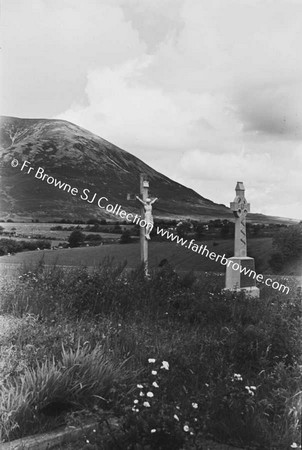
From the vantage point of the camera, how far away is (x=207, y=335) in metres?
6.36

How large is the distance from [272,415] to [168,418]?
4.21ft

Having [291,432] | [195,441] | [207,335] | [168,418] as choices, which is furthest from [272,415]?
[207,335]

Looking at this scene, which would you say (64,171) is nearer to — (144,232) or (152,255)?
(144,232)

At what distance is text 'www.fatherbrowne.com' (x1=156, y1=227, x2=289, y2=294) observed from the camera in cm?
923

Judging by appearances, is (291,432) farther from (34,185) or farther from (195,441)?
(34,185)

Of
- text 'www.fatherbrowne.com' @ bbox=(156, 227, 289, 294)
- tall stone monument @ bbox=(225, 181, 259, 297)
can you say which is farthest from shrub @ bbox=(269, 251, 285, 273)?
tall stone monument @ bbox=(225, 181, 259, 297)

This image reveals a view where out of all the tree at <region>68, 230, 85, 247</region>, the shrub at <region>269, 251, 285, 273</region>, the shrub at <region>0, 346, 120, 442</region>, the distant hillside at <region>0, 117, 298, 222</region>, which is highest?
the distant hillside at <region>0, 117, 298, 222</region>

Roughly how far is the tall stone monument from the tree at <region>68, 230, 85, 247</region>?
108 inches

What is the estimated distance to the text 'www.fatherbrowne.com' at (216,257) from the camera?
363 inches

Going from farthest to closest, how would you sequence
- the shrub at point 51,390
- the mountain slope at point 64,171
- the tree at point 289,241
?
the tree at point 289,241, the mountain slope at point 64,171, the shrub at point 51,390

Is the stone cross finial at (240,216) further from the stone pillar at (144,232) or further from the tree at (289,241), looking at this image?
the stone pillar at (144,232)

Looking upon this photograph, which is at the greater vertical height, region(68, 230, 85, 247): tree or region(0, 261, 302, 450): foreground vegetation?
region(68, 230, 85, 247): tree

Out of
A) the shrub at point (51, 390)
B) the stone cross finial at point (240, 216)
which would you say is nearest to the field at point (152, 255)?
the stone cross finial at point (240, 216)

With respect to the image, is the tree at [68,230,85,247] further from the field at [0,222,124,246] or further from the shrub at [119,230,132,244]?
the shrub at [119,230,132,244]
